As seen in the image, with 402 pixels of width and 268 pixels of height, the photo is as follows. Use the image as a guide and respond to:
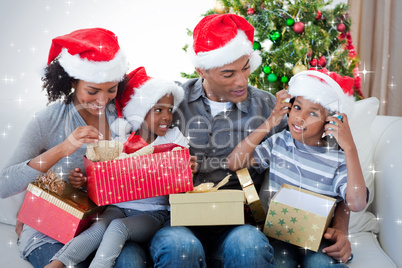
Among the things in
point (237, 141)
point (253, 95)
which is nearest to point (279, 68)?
point (253, 95)

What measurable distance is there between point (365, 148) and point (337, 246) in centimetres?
58

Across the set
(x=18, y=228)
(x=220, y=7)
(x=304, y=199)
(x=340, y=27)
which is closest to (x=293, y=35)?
(x=340, y=27)

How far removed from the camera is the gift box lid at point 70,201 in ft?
4.21

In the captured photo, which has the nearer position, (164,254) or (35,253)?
(164,254)

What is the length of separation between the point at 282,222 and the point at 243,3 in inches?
65.9

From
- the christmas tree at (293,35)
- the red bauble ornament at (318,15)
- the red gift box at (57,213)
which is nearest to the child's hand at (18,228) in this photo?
the red gift box at (57,213)

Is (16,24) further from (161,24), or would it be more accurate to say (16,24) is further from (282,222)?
(282,222)

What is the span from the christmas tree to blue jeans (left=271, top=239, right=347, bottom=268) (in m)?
1.28

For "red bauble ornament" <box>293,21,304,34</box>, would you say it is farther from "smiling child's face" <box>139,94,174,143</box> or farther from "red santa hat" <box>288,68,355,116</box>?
"smiling child's face" <box>139,94,174,143</box>

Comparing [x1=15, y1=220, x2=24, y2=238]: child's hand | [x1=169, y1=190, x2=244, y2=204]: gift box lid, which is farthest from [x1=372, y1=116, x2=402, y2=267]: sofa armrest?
[x1=15, y1=220, x2=24, y2=238]: child's hand

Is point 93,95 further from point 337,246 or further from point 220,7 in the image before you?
point 220,7

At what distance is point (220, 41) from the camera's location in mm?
1623

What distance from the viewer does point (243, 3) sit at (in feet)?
8.25

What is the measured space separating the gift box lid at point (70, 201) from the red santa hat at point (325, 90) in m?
0.89
